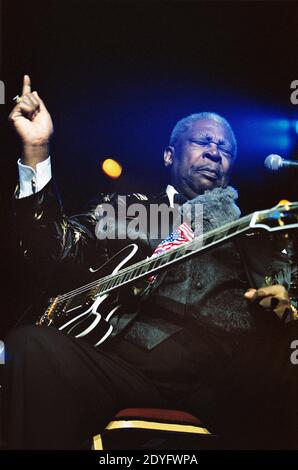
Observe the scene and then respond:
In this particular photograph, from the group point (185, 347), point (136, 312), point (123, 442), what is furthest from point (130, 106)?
point (123, 442)

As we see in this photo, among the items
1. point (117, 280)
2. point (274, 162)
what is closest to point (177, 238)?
point (117, 280)

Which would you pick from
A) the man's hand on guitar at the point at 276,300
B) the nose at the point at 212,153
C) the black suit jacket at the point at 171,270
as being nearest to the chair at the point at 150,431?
the black suit jacket at the point at 171,270

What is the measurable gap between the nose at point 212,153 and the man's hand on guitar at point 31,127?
85 cm

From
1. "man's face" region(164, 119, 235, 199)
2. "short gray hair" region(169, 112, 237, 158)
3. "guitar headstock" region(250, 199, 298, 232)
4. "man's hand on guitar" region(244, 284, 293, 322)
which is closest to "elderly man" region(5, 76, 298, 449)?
"man's hand on guitar" region(244, 284, 293, 322)

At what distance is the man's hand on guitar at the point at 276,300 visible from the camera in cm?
151

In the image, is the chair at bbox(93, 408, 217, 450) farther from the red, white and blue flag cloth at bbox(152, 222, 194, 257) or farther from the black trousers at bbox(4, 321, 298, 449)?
the red, white and blue flag cloth at bbox(152, 222, 194, 257)

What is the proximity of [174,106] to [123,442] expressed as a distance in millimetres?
1796

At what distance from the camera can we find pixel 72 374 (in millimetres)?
1481

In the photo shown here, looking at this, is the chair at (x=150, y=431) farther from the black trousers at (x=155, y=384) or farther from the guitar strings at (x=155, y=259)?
the guitar strings at (x=155, y=259)

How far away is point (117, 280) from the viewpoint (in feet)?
5.96

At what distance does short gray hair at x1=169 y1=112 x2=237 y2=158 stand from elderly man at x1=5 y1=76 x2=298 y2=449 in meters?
0.44

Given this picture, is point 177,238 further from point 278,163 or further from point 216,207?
point 278,163

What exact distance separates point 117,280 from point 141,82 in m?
1.25

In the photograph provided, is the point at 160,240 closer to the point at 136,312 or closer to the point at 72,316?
the point at 136,312
